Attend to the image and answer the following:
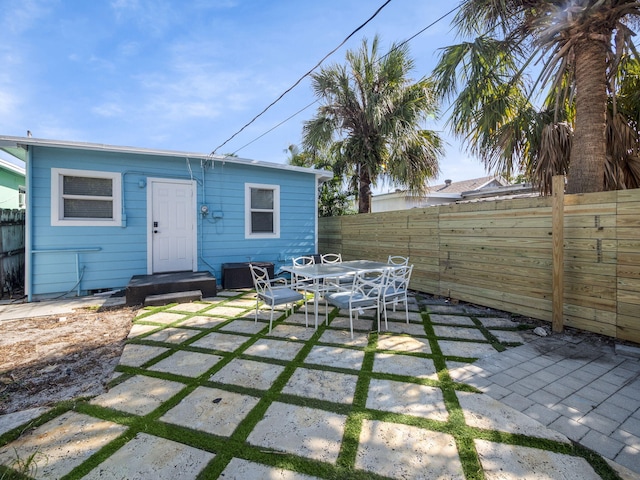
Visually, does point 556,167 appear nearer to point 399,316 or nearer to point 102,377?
point 399,316

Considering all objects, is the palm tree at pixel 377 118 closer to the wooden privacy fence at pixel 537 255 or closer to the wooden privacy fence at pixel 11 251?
the wooden privacy fence at pixel 537 255

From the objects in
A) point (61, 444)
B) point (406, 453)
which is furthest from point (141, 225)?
point (406, 453)

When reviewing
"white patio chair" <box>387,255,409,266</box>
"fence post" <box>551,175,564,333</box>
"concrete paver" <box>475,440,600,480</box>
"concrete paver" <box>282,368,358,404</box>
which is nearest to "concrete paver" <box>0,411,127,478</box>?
"concrete paver" <box>282,368,358,404</box>

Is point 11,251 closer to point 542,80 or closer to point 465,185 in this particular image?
point 542,80

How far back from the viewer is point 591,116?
3.40 metres

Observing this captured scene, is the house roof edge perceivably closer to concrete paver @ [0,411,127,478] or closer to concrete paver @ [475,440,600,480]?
concrete paver @ [0,411,127,478]

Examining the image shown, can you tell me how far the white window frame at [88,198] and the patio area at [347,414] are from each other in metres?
3.26

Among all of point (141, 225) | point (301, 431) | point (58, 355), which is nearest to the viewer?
point (301, 431)

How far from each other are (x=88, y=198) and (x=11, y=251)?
189 centimetres

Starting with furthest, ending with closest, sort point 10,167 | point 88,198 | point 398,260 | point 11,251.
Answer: point 10,167 → point 398,260 → point 11,251 → point 88,198

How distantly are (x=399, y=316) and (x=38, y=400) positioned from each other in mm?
3734

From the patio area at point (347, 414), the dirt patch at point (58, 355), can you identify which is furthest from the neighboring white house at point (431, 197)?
the dirt patch at point (58, 355)

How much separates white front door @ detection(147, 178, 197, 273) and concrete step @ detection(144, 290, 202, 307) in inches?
48.8

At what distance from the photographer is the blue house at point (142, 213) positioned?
4.89 metres
